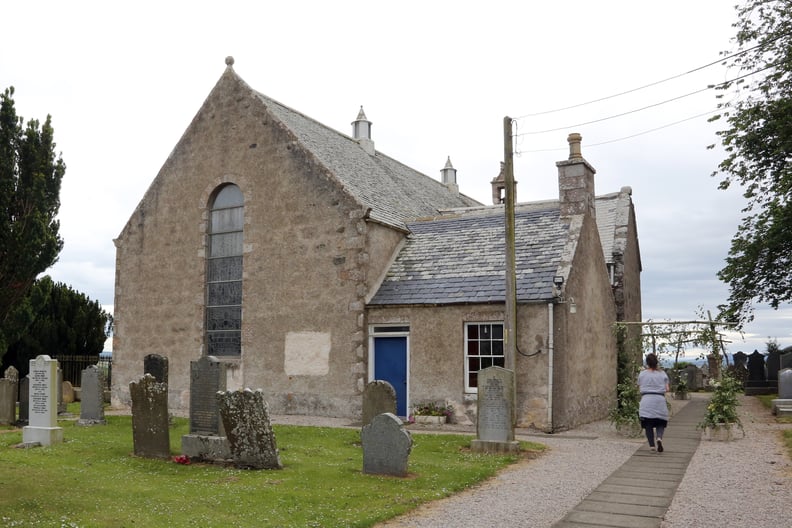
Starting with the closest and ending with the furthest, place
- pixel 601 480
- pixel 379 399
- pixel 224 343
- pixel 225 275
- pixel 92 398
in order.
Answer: pixel 601 480, pixel 379 399, pixel 92 398, pixel 224 343, pixel 225 275

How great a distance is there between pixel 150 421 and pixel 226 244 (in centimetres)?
1055

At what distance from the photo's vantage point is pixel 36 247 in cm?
929

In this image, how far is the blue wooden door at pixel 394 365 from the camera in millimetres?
19000

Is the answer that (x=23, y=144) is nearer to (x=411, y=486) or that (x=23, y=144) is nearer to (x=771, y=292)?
(x=411, y=486)

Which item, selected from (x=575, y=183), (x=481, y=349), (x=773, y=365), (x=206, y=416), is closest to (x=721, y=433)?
(x=481, y=349)

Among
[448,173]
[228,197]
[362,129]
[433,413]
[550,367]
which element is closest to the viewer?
[550,367]

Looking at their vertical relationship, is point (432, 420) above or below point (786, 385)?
below

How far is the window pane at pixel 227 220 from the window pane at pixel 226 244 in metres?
0.19

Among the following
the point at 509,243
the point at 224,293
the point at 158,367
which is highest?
the point at 509,243

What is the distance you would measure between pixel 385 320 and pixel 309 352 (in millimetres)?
2557

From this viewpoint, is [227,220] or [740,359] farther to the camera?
[740,359]

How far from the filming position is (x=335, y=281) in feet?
65.8

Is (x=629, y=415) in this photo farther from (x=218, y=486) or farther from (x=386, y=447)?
(x=218, y=486)

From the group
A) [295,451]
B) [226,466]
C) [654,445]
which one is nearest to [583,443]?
[654,445]
